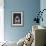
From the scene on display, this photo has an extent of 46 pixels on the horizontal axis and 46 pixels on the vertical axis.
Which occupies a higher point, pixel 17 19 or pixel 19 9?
pixel 19 9

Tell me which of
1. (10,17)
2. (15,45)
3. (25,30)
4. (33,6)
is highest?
(33,6)

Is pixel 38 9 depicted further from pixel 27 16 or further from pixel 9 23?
pixel 9 23

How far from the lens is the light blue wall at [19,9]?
17.7 ft

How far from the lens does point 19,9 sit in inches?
213

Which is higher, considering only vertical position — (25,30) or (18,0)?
(18,0)

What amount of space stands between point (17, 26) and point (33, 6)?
1.03m

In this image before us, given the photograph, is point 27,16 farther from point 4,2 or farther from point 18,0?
point 4,2

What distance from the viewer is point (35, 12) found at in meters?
5.42

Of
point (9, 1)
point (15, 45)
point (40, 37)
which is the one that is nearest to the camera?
point (40, 37)

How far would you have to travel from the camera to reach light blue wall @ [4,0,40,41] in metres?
5.38

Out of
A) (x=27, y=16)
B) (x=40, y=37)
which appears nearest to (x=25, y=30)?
(x=27, y=16)

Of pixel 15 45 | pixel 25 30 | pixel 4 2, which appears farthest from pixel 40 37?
pixel 4 2

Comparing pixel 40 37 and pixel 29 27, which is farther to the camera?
pixel 29 27

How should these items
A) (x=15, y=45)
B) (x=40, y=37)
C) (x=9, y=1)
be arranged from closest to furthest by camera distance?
(x=40, y=37) → (x=15, y=45) → (x=9, y=1)
